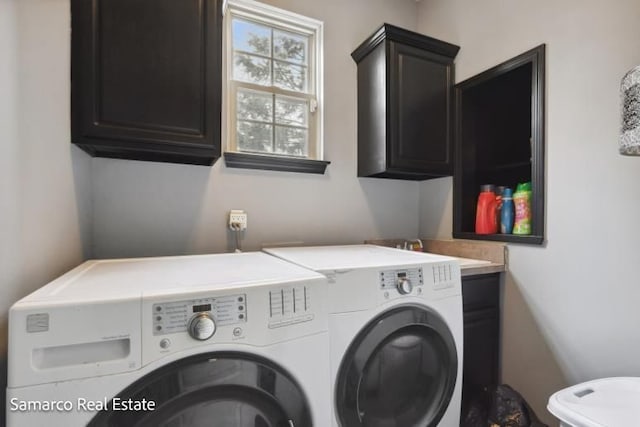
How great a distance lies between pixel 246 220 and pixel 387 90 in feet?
3.87

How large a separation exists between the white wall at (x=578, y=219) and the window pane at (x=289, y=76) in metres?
1.23

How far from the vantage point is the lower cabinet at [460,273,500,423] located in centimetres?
163

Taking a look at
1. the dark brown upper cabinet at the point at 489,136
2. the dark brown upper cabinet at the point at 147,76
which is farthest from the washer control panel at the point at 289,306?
the dark brown upper cabinet at the point at 489,136

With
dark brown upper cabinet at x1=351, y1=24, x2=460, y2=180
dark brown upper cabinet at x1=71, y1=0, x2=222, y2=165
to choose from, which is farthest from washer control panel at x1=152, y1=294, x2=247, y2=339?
dark brown upper cabinet at x1=351, y1=24, x2=460, y2=180

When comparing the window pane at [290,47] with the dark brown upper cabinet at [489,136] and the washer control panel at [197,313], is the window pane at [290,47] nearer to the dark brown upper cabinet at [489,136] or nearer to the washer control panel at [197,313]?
the dark brown upper cabinet at [489,136]

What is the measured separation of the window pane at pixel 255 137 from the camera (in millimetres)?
1884

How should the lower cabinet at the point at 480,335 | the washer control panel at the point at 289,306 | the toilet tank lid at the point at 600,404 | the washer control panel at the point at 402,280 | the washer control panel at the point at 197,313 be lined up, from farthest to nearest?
the lower cabinet at the point at 480,335, the washer control panel at the point at 402,280, the toilet tank lid at the point at 600,404, the washer control panel at the point at 289,306, the washer control panel at the point at 197,313

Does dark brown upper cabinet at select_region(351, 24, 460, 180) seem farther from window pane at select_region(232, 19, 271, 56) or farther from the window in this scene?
window pane at select_region(232, 19, 271, 56)

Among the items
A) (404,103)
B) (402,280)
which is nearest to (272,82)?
(404,103)

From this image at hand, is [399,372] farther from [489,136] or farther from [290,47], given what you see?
[290,47]

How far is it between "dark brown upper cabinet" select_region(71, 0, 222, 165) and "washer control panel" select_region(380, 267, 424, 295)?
37.3 inches

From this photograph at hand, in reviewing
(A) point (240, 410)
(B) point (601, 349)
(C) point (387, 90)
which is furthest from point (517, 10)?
(A) point (240, 410)

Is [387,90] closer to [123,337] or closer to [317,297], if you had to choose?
[317,297]

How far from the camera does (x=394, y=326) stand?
1.11 metres
